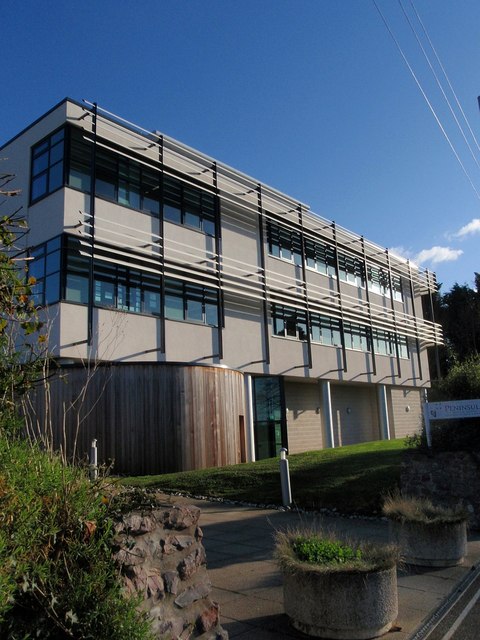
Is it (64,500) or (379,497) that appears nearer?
(64,500)

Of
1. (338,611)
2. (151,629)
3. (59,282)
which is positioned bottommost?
(338,611)

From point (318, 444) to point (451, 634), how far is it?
24904 mm

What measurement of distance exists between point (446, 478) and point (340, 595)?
6.38 meters

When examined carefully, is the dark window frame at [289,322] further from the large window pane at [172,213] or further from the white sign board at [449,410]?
the white sign board at [449,410]

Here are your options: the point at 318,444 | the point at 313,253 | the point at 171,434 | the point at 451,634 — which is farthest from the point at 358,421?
the point at 451,634

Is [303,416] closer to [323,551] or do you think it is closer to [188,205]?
[188,205]

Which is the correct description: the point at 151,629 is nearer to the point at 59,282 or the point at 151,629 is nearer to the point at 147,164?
the point at 59,282

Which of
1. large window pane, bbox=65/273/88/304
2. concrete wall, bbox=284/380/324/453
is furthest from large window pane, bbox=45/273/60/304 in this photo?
concrete wall, bbox=284/380/324/453

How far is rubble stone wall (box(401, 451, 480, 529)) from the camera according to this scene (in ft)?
32.9

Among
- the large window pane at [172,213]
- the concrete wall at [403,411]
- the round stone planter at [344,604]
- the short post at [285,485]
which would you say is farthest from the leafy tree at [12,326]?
the concrete wall at [403,411]

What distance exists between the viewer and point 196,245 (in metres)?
23.5

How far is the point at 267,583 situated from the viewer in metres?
6.47

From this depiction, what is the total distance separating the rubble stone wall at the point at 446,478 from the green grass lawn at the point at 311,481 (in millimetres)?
718

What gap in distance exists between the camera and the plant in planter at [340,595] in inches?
187
